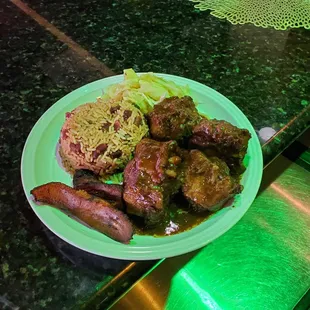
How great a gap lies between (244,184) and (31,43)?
3.90ft

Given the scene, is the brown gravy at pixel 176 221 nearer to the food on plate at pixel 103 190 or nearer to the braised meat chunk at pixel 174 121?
the food on plate at pixel 103 190

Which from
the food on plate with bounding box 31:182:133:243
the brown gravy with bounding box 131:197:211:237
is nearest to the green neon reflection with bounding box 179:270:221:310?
the brown gravy with bounding box 131:197:211:237

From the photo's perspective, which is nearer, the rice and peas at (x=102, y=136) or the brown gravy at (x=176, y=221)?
the brown gravy at (x=176, y=221)

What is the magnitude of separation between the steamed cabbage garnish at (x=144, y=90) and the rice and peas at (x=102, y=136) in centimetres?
6

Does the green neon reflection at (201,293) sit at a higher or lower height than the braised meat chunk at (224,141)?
lower

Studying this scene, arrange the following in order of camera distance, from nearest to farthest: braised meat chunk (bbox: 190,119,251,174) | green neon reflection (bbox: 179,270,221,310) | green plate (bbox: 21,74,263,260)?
1. green plate (bbox: 21,74,263,260)
2. braised meat chunk (bbox: 190,119,251,174)
3. green neon reflection (bbox: 179,270,221,310)

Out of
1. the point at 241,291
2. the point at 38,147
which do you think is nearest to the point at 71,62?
the point at 38,147

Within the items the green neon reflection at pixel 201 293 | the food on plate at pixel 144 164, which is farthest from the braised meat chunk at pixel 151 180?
the green neon reflection at pixel 201 293

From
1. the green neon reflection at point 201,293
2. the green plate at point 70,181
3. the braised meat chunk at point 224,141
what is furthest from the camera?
the green neon reflection at point 201,293

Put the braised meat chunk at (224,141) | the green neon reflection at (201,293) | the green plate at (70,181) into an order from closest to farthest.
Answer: the green plate at (70,181) → the braised meat chunk at (224,141) → the green neon reflection at (201,293)

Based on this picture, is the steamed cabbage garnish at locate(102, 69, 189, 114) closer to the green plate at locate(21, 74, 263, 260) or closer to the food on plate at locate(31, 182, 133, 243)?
the green plate at locate(21, 74, 263, 260)

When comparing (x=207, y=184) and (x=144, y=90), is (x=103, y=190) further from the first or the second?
(x=144, y=90)

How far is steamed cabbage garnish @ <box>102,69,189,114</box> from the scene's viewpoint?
4.63ft

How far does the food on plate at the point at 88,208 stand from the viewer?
1.00 metres
